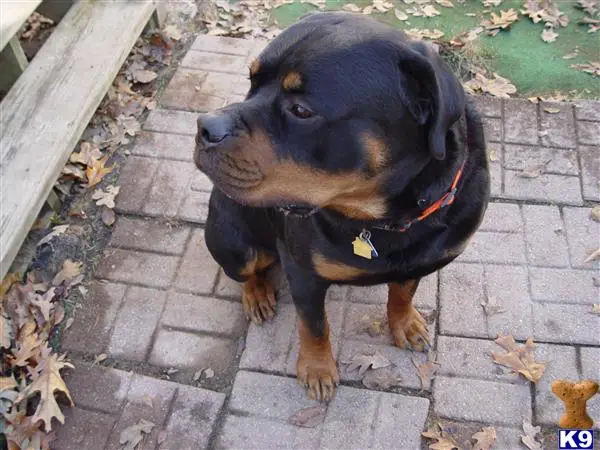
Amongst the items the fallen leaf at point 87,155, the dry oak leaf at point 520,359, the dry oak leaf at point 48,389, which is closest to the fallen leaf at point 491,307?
the dry oak leaf at point 520,359

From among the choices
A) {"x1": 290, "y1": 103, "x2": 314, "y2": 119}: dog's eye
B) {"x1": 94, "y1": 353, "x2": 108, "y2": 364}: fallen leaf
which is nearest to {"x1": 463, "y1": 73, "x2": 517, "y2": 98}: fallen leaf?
{"x1": 290, "y1": 103, "x2": 314, "y2": 119}: dog's eye

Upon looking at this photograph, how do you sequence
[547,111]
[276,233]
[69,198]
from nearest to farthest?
[276,233], [69,198], [547,111]

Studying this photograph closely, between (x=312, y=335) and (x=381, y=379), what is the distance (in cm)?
43

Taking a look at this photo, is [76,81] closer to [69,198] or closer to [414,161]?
[69,198]

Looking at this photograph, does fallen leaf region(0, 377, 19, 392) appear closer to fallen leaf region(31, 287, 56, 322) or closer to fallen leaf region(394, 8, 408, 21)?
fallen leaf region(31, 287, 56, 322)

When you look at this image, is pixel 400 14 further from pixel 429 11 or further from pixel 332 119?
pixel 332 119

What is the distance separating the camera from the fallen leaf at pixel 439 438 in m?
2.56

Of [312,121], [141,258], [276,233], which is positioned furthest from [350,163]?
[141,258]

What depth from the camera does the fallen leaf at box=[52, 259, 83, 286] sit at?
10.4 ft

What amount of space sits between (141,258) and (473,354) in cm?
176

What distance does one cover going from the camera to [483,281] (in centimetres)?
309

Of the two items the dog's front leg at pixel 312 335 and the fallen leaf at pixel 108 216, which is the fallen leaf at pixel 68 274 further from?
the dog's front leg at pixel 312 335

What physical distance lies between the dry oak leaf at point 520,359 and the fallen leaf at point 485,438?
0.31m

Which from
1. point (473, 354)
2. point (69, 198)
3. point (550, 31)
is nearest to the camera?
point (473, 354)
